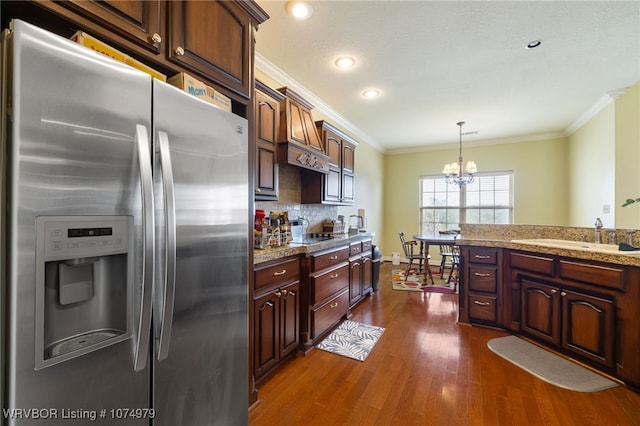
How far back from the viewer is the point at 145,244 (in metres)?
0.88

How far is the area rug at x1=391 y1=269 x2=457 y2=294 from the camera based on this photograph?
4446 mm

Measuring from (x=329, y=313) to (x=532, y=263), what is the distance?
6.60 feet

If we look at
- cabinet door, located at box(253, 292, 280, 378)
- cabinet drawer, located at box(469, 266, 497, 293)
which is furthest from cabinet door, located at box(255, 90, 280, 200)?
cabinet drawer, located at box(469, 266, 497, 293)

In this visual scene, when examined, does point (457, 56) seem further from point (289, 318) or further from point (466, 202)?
point (466, 202)

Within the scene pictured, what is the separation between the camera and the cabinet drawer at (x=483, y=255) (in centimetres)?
292

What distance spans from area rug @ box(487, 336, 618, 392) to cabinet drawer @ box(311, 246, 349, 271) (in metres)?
1.61

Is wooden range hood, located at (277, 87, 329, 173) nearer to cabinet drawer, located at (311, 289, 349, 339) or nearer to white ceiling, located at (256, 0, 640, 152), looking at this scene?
white ceiling, located at (256, 0, 640, 152)

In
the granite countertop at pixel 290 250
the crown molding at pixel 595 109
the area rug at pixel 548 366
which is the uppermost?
the crown molding at pixel 595 109

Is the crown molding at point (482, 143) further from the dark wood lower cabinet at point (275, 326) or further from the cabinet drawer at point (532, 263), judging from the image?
the dark wood lower cabinet at point (275, 326)

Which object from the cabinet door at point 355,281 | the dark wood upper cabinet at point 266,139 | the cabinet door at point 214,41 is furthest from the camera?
the cabinet door at point 355,281

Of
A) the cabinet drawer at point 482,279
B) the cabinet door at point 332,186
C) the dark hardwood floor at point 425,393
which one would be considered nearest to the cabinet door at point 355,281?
the dark hardwood floor at point 425,393

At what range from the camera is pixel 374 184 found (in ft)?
20.8

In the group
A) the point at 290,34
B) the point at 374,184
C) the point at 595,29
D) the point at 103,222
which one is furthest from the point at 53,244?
the point at 374,184

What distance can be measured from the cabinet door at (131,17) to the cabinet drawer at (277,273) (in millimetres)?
1362
